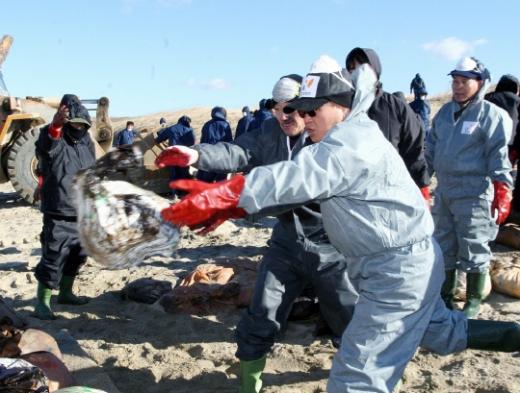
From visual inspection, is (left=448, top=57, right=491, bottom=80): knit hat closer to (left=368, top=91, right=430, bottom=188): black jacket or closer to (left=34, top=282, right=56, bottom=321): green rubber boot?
(left=368, top=91, right=430, bottom=188): black jacket

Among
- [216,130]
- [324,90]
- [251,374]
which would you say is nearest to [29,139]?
[216,130]

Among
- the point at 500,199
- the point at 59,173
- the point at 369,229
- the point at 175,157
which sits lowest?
the point at 59,173

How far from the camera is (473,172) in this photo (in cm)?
434

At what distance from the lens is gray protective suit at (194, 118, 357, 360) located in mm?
3168

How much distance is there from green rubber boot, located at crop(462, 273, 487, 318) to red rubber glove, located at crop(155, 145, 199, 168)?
2.56m

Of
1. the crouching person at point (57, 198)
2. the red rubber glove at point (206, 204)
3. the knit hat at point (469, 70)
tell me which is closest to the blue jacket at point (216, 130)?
the crouching person at point (57, 198)

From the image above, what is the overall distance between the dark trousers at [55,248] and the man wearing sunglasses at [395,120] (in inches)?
100

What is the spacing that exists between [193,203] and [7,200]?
10.3 m

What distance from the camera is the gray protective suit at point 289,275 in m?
3.17

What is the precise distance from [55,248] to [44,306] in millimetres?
460

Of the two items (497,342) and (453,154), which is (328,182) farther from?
(453,154)

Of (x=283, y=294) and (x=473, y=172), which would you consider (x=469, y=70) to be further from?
(x=283, y=294)

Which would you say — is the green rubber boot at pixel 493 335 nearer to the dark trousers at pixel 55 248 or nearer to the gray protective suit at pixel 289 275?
the gray protective suit at pixel 289 275

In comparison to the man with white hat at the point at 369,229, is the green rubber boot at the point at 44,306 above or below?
below
